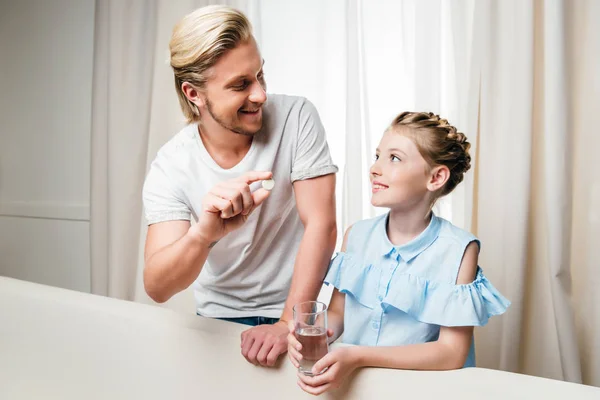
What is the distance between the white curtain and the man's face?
0.74 meters

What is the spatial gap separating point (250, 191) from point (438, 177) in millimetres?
403

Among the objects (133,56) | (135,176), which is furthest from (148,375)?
(133,56)

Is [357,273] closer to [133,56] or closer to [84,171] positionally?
[133,56]

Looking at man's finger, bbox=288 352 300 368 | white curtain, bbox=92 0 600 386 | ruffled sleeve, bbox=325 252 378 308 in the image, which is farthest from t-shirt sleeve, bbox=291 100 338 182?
white curtain, bbox=92 0 600 386

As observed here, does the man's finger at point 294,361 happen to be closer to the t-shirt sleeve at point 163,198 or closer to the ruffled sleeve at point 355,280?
the ruffled sleeve at point 355,280

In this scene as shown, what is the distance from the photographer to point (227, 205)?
3.61 feet

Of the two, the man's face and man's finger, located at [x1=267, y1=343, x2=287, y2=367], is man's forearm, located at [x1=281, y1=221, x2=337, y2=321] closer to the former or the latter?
man's finger, located at [x1=267, y1=343, x2=287, y2=367]

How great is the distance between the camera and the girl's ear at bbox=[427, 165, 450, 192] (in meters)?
1.26

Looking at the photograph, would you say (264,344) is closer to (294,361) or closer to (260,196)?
(294,361)

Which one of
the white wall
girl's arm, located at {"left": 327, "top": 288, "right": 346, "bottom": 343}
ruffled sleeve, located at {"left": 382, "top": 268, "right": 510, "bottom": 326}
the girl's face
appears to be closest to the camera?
ruffled sleeve, located at {"left": 382, "top": 268, "right": 510, "bottom": 326}

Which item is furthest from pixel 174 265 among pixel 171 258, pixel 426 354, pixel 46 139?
pixel 46 139

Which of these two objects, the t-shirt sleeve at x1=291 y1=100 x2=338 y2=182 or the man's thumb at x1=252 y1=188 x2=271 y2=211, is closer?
the man's thumb at x1=252 y1=188 x2=271 y2=211

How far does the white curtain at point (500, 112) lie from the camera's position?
1.66 m

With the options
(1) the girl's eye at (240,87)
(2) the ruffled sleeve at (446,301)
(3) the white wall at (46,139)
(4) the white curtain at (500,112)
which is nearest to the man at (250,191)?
(1) the girl's eye at (240,87)
